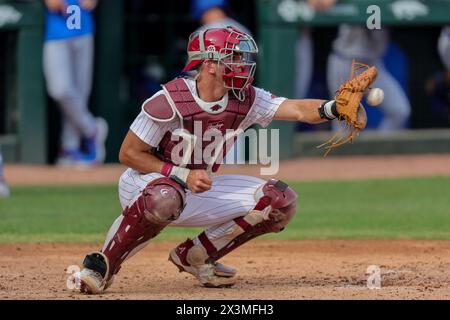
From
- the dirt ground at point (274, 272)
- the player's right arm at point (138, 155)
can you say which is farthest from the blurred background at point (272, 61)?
the player's right arm at point (138, 155)

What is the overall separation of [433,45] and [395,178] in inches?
97.8

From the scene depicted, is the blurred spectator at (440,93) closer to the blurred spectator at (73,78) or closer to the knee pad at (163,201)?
the blurred spectator at (73,78)

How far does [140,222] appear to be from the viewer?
19.6 feet

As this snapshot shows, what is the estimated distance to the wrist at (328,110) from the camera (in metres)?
6.19

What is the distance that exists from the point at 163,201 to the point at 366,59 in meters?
8.27

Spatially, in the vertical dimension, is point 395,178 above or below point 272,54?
below

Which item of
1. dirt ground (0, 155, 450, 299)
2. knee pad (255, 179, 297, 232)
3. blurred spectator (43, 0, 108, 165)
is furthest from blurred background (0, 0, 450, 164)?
knee pad (255, 179, 297, 232)

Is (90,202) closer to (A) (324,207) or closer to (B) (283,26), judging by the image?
(A) (324,207)

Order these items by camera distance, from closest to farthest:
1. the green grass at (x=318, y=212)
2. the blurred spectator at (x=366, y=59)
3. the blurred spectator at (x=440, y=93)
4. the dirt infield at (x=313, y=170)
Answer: the green grass at (x=318, y=212) < the dirt infield at (x=313, y=170) < the blurred spectator at (x=366, y=59) < the blurred spectator at (x=440, y=93)

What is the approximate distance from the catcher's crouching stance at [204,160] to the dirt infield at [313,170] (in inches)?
223

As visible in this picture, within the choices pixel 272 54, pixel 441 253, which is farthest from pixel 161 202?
pixel 272 54

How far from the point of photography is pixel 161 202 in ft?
19.1

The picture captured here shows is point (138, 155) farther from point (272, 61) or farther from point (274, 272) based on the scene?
point (272, 61)

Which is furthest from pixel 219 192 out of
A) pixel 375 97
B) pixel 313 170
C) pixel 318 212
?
pixel 313 170
